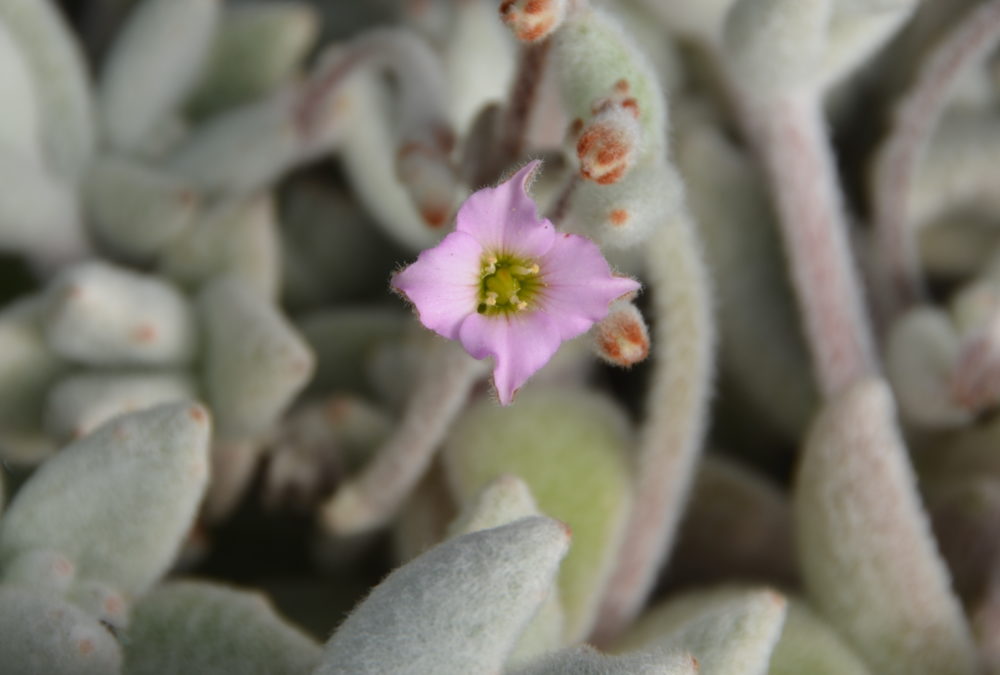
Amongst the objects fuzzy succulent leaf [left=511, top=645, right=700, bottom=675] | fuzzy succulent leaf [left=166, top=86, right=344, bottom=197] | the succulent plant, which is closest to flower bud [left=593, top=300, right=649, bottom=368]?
the succulent plant

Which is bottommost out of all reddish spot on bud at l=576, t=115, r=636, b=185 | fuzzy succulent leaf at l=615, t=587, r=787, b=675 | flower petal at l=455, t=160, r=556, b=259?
fuzzy succulent leaf at l=615, t=587, r=787, b=675

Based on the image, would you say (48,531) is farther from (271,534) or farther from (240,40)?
(240,40)

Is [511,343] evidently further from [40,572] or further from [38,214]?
[38,214]

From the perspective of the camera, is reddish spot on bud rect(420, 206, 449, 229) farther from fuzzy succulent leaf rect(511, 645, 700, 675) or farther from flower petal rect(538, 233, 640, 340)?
fuzzy succulent leaf rect(511, 645, 700, 675)

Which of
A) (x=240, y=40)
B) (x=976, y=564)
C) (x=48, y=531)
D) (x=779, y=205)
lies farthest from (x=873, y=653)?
(x=240, y=40)

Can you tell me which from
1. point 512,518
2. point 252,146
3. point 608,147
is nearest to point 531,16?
point 608,147

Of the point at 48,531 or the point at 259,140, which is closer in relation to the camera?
the point at 48,531
